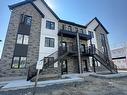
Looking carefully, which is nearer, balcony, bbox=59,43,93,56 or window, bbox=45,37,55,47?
balcony, bbox=59,43,93,56

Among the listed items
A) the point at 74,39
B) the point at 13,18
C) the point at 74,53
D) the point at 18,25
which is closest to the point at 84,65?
the point at 74,53

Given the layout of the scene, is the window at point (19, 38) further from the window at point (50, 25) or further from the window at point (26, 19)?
the window at point (50, 25)

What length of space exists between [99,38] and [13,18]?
17909mm

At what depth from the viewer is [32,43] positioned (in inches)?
531

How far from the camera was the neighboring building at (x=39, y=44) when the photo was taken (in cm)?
1189

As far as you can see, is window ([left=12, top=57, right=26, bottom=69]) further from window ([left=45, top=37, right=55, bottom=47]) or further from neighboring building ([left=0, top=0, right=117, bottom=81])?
window ([left=45, top=37, right=55, bottom=47])

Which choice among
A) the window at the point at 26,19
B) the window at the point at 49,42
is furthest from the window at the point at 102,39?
the window at the point at 26,19

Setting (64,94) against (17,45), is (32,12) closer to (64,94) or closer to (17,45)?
(17,45)

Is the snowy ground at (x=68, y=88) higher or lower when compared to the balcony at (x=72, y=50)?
lower

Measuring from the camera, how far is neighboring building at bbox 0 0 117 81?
11891mm

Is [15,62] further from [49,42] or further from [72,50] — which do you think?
[72,50]

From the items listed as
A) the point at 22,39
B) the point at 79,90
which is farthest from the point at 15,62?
the point at 79,90

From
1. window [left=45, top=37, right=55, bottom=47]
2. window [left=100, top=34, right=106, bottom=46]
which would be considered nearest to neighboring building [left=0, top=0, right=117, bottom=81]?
window [left=45, top=37, right=55, bottom=47]

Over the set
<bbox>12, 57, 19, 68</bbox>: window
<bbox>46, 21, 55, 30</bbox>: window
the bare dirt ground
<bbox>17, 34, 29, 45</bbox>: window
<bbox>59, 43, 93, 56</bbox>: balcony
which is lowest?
the bare dirt ground
